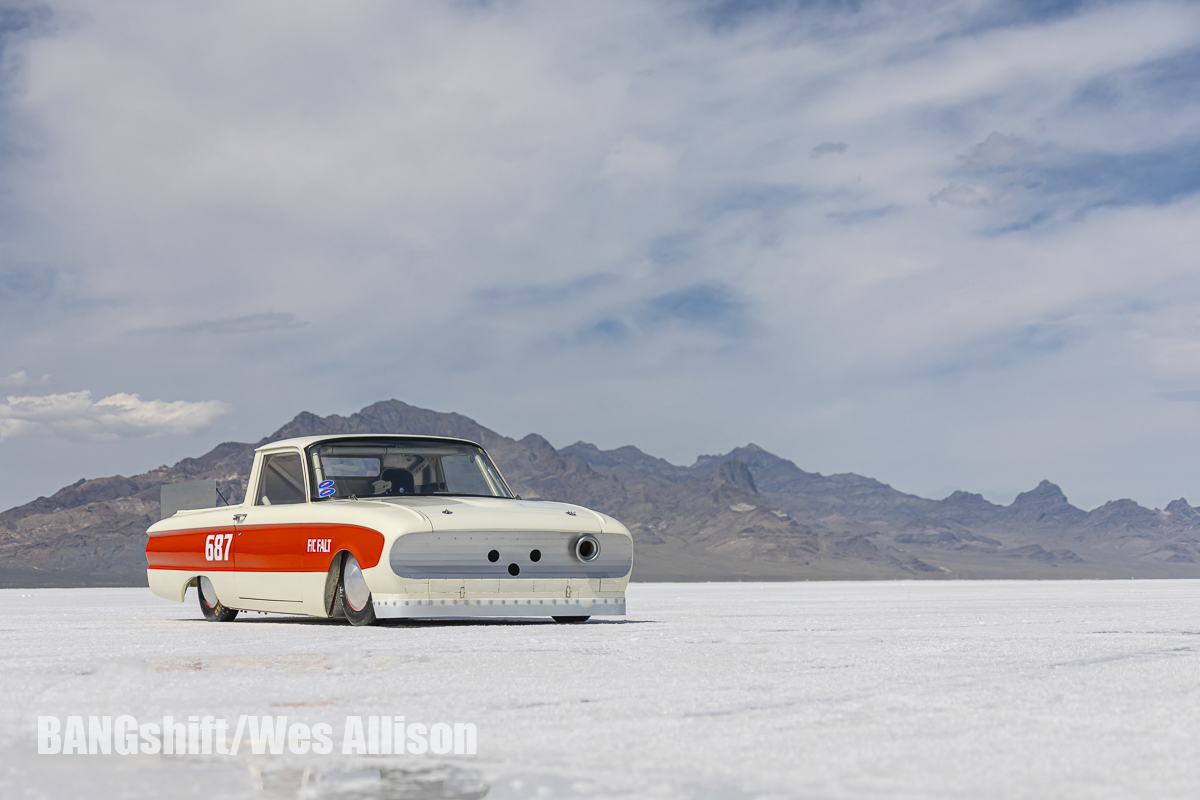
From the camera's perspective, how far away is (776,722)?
14.9 feet

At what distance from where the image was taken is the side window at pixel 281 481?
10711 millimetres

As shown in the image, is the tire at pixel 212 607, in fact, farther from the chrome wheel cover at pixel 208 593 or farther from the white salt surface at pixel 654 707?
the white salt surface at pixel 654 707

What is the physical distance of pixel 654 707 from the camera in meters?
4.88

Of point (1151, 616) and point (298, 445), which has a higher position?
point (298, 445)

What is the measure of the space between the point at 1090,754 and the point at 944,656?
3.15 m

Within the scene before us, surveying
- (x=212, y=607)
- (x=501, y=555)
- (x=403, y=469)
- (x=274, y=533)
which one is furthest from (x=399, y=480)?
(x=212, y=607)

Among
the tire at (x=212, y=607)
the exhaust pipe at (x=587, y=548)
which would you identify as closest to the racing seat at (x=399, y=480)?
the tire at (x=212, y=607)

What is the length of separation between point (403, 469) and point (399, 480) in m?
0.12

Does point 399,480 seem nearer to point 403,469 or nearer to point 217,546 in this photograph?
point 403,469

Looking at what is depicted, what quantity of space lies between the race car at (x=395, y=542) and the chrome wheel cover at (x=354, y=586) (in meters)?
0.01

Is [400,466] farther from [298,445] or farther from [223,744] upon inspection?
[223,744]

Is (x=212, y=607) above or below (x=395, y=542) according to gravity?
below

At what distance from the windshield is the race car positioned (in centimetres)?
1

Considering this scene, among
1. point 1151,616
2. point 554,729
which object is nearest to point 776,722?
point 554,729
